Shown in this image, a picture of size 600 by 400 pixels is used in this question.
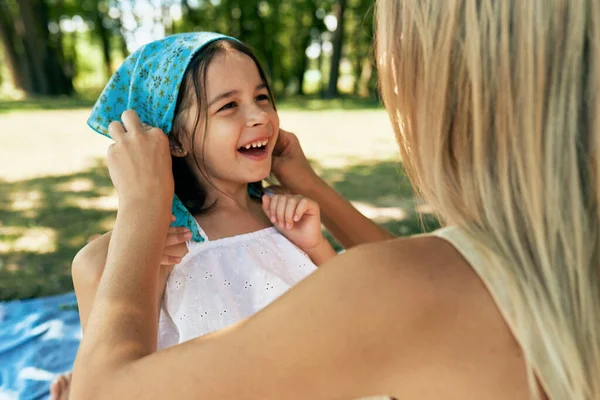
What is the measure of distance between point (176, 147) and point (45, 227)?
3.51 m

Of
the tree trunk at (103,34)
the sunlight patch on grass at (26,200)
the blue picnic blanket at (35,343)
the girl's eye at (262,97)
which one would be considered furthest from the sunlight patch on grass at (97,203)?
the tree trunk at (103,34)

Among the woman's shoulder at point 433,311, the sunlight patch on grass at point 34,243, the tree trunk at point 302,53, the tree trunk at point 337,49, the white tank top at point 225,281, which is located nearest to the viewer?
the woman's shoulder at point 433,311

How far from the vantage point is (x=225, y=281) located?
2252 millimetres

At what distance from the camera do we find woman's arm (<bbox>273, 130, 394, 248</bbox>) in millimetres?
2568

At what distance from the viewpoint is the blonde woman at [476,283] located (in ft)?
3.29

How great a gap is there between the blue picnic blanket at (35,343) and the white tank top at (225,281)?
1071mm

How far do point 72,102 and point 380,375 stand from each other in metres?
16.9

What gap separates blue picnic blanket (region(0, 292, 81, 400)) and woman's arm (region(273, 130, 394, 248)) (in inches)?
59.4

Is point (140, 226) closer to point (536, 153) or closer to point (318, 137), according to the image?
point (536, 153)

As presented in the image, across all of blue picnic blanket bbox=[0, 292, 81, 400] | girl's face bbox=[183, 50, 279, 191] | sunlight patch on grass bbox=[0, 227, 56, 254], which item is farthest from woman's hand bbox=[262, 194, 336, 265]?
sunlight patch on grass bbox=[0, 227, 56, 254]

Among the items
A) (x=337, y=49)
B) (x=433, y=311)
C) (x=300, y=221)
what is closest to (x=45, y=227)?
(x=300, y=221)

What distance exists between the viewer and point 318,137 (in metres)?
11.2

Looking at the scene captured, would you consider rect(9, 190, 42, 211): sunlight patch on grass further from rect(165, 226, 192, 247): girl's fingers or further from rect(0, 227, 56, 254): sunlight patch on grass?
rect(165, 226, 192, 247): girl's fingers

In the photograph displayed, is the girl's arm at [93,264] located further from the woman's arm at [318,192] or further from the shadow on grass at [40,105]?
the shadow on grass at [40,105]
